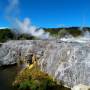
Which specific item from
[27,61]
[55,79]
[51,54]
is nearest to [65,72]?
[55,79]

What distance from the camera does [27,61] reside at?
108ft

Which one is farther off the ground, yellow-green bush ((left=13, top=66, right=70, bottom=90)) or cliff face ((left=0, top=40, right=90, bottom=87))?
cliff face ((left=0, top=40, right=90, bottom=87))

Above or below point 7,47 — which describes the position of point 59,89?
below

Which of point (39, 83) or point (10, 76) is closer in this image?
point (39, 83)

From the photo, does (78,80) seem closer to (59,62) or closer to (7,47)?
(59,62)

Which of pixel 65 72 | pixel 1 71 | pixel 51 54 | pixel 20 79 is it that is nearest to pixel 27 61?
pixel 1 71

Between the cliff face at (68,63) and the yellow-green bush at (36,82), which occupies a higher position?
the cliff face at (68,63)

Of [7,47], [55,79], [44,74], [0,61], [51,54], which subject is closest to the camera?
[55,79]

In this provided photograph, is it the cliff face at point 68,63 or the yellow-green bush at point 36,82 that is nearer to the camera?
the cliff face at point 68,63

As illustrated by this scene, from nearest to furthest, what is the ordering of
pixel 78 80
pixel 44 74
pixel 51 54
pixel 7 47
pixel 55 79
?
pixel 78 80 < pixel 55 79 < pixel 44 74 < pixel 51 54 < pixel 7 47

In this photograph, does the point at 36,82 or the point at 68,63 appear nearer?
the point at 36,82

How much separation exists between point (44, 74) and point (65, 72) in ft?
10.0

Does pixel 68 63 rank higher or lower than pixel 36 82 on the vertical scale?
higher

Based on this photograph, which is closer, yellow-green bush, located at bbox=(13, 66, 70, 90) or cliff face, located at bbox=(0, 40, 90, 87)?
cliff face, located at bbox=(0, 40, 90, 87)
